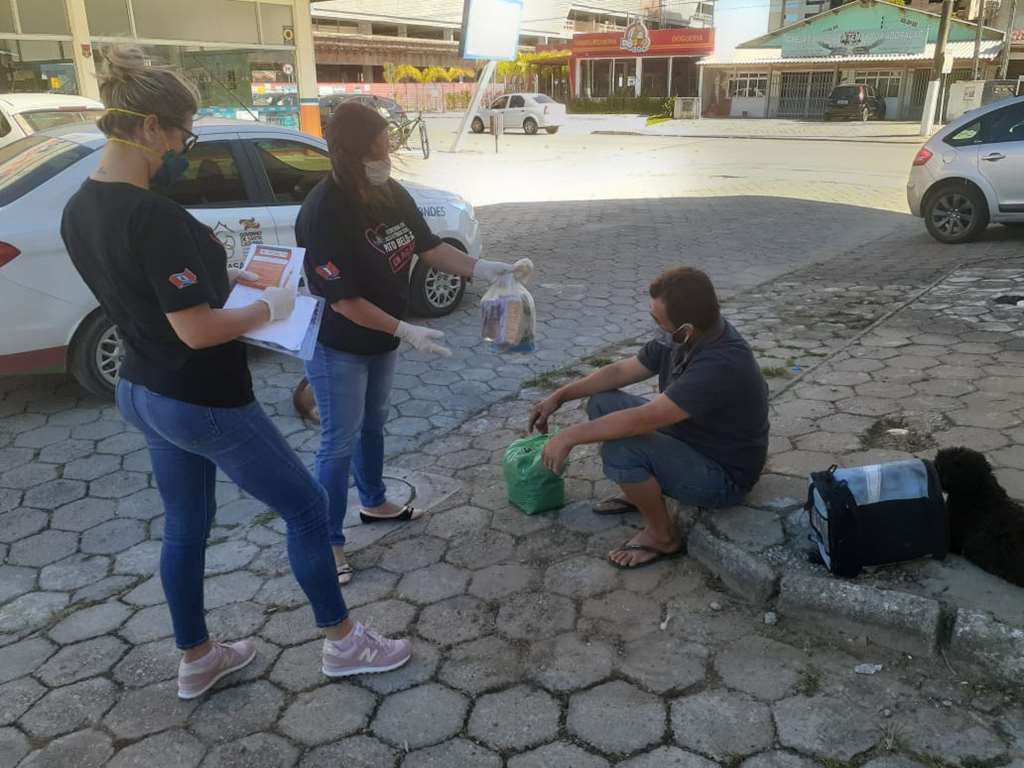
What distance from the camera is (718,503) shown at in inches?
129

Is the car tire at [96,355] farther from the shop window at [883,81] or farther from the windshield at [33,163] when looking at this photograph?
the shop window at [883,81]

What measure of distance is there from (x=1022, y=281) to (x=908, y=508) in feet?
19.0

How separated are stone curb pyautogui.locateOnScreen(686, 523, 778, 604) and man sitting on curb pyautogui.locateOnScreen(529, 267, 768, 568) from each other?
0.10 m

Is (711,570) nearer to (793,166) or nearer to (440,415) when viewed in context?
(440,415)

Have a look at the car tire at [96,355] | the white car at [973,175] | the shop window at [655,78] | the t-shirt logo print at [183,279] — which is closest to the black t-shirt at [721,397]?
the t-shirt logo print at [183,279]

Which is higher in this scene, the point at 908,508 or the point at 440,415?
the point at 908,508

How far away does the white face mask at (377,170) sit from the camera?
9.63 ft

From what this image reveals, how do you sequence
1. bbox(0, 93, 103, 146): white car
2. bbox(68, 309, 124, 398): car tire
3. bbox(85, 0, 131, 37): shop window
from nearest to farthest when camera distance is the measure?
bbox(68, 309, 124, 398): car tire < bbox(0, 93, 103, 146): white car < bbox(85, 0, 131, 37): shop window

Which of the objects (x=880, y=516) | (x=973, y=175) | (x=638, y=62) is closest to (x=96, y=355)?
(x=880, y=516)

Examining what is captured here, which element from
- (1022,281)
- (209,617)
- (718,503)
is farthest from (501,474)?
(1022,281)

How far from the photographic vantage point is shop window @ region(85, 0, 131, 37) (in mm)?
13766

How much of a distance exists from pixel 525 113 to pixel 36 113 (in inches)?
1026

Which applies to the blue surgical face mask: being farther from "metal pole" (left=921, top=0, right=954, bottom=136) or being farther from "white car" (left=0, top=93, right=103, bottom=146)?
"metal pole" (left=921, top=0, right=954, bottom=136)

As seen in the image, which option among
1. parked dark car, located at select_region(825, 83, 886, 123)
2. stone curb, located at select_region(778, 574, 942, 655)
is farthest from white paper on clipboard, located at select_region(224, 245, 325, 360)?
parked dark car, located at select_region(825, 83, 886, 123)
